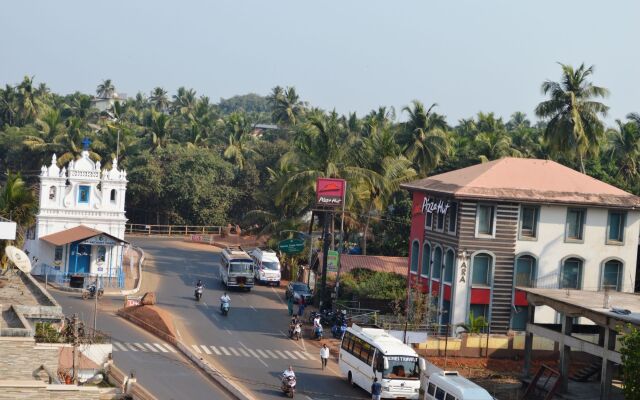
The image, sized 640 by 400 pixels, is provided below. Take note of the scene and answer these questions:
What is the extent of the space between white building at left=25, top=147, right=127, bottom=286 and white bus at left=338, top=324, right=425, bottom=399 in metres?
29.8

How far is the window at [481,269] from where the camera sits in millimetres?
53594

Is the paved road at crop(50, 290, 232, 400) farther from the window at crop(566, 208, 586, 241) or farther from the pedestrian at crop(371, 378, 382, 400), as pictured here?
the window at crop(566, 208, 586, 241)

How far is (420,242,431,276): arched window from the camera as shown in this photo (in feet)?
189

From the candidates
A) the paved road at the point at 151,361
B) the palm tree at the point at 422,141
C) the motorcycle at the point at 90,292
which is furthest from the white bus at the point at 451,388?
the palm tree at the point at 422,141

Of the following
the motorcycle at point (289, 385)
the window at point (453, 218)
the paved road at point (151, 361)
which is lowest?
the paved road at point (151, 361)

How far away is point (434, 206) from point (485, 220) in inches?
137

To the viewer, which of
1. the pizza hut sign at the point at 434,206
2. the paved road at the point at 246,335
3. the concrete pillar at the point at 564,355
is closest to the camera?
the concrete pillar at the point at 564,355

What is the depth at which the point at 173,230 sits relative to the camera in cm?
10488

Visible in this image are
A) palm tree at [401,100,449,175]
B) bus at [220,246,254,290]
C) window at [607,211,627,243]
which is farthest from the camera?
palm tree at [401,100,449,175]

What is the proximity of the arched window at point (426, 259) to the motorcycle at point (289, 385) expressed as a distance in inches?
734

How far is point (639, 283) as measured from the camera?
6131 centimetres

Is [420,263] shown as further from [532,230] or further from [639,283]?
[639,283]

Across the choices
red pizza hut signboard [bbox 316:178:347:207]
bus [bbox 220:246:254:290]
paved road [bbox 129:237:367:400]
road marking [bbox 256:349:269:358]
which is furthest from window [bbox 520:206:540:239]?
bus [bbox 220:246:254:290]

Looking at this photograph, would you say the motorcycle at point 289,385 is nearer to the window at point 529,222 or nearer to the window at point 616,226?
the window at point 529,222
